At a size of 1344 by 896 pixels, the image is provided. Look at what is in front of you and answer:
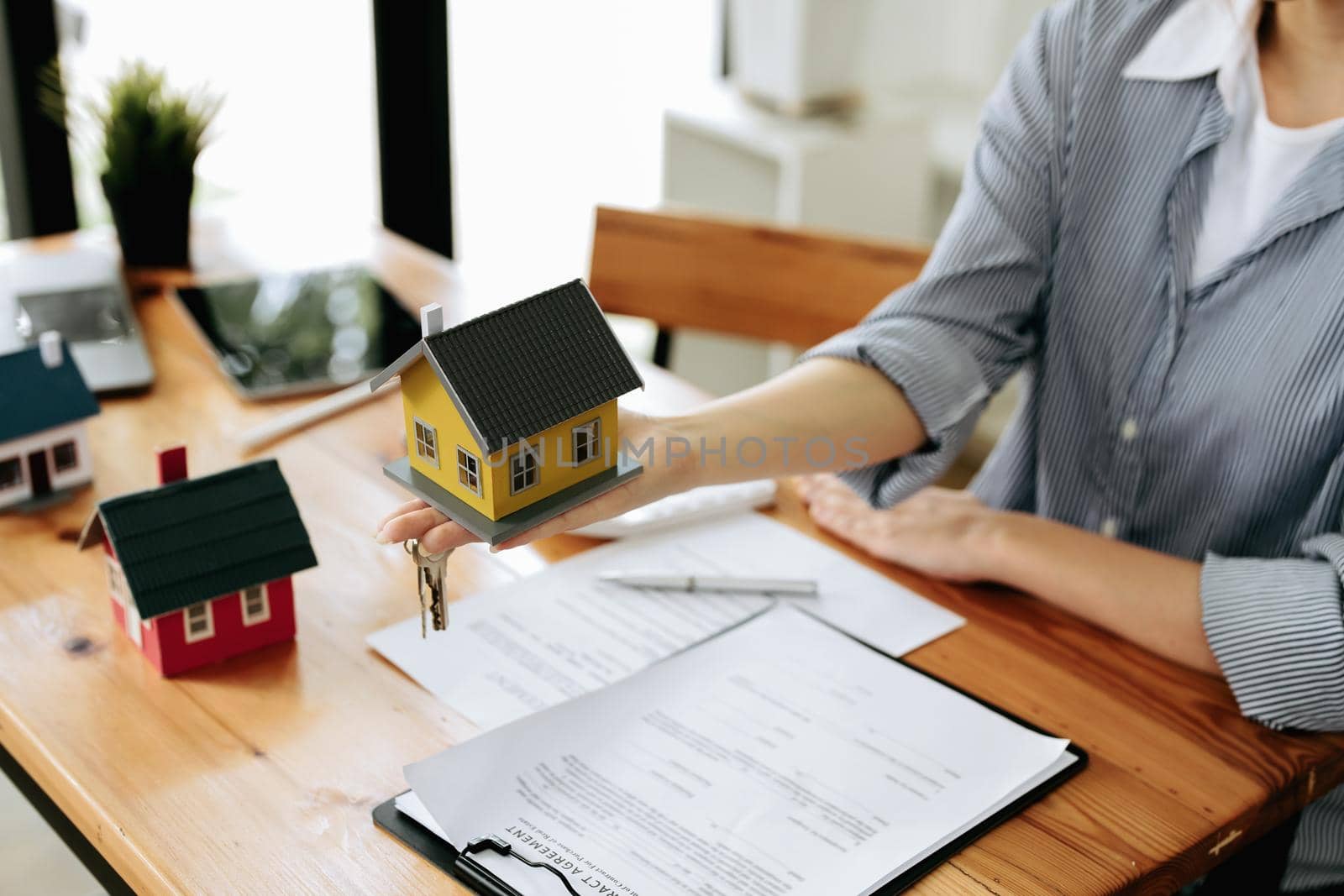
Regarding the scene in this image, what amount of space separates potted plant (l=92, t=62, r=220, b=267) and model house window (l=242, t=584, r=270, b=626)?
0.86m

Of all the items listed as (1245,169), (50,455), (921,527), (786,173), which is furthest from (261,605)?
(786,173)

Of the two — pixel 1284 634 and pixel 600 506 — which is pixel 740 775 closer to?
pixel 600 506

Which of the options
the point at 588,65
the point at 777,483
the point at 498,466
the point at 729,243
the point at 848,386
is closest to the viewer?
the point at 498,466

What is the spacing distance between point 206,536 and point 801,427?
0.49 m

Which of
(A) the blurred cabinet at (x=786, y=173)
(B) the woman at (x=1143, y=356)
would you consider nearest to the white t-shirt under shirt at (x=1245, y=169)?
(B) the woman at (x=1143, y=356)

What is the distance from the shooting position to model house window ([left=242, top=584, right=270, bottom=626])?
0.99 meters

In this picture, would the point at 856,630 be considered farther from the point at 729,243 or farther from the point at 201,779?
the point at 729,243

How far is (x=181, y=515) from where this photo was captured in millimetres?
987

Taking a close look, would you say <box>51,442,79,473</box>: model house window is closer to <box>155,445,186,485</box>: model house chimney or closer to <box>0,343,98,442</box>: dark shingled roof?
<box>0,343,98,442</box>: dark shingled roof

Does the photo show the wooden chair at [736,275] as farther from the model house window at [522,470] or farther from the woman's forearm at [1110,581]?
the model house window at [522,470]

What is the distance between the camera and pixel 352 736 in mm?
927

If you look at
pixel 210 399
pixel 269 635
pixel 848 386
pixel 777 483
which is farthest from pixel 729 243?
pixel 269 635

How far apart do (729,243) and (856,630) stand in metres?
0.71

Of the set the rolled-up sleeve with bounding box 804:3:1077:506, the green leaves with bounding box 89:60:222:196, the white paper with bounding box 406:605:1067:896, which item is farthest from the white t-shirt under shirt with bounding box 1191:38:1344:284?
the green leaves with bounding box 89:60:222:196
